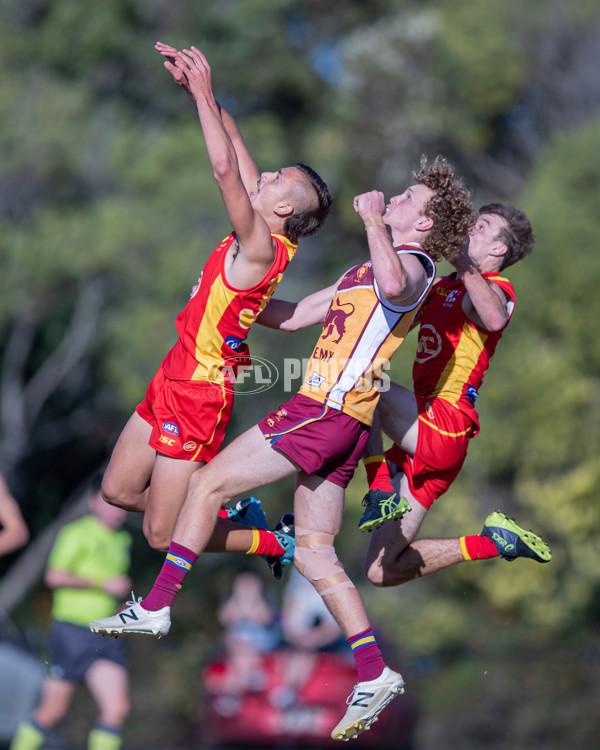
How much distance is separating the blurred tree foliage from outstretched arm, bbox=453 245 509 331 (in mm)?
7843

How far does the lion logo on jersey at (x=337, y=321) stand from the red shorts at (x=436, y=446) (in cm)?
73

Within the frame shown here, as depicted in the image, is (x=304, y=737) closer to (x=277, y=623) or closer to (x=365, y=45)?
(x=277, y=623)

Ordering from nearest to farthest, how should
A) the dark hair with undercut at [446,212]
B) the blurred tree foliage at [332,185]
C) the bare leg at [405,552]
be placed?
the dark hair with undercut at [446,212] < the bare leg at [405,552] < the blurred tree foliage at [332,185]

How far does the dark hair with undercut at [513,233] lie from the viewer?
4852mm

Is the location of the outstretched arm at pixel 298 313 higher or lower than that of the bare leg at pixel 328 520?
higher

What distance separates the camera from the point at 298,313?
16.4 ft

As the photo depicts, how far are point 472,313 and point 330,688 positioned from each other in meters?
5.31

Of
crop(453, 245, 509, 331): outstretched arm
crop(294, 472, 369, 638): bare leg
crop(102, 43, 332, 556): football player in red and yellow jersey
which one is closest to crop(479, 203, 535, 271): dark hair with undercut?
crop(453, 245, 509, 331): outstretched arm

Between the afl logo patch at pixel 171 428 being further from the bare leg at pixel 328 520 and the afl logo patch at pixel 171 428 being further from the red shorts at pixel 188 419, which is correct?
the bare leg at pixel 328 520

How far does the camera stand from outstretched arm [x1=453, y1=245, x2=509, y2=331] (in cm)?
454

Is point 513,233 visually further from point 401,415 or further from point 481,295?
point 401,415

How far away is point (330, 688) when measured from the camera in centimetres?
896

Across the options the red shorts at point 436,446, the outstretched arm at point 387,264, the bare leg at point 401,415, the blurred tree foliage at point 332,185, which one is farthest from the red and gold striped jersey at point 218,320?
the blurred tree foliage at point 332,185

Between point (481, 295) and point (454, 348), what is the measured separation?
17.0 inches
